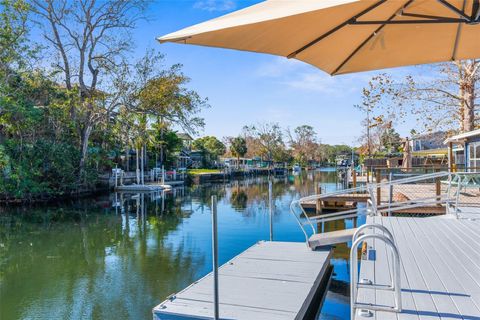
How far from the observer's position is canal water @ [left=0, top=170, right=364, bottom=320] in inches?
218

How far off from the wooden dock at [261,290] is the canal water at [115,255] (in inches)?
28.1

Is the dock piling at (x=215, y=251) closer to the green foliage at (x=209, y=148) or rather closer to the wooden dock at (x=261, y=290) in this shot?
the wooden dock at (x=261, y=290)

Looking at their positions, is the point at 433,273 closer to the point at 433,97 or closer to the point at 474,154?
the point at 474,154

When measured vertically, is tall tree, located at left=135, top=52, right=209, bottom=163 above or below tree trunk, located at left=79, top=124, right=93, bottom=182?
above

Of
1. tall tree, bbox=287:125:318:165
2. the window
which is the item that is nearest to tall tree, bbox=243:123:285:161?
tall tree, bbox=287:125:318:165

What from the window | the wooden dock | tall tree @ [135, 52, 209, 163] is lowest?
the wooden dock

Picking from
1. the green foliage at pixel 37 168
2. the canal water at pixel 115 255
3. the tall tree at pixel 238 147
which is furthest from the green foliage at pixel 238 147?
the canal water at pixel 115 255

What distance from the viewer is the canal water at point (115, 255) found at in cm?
555

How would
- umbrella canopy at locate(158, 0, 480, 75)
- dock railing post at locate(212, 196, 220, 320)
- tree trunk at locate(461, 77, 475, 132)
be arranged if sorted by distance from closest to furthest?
umbrella canopy at locate(158, 0, 480, 75), dock railing post at locate(212, 196, 220, 320), tree trunk at locate(461, 77, 475, 132)

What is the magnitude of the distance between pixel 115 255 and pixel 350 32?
7.33 meters

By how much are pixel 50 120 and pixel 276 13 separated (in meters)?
21.7

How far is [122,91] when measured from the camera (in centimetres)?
2255

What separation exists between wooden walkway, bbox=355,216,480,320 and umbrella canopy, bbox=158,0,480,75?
1.95m

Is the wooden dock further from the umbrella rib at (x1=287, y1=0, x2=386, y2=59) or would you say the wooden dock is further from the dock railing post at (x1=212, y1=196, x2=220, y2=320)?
the umbrella rib at (x1=287, y1=0, x2=386, y2=59)
